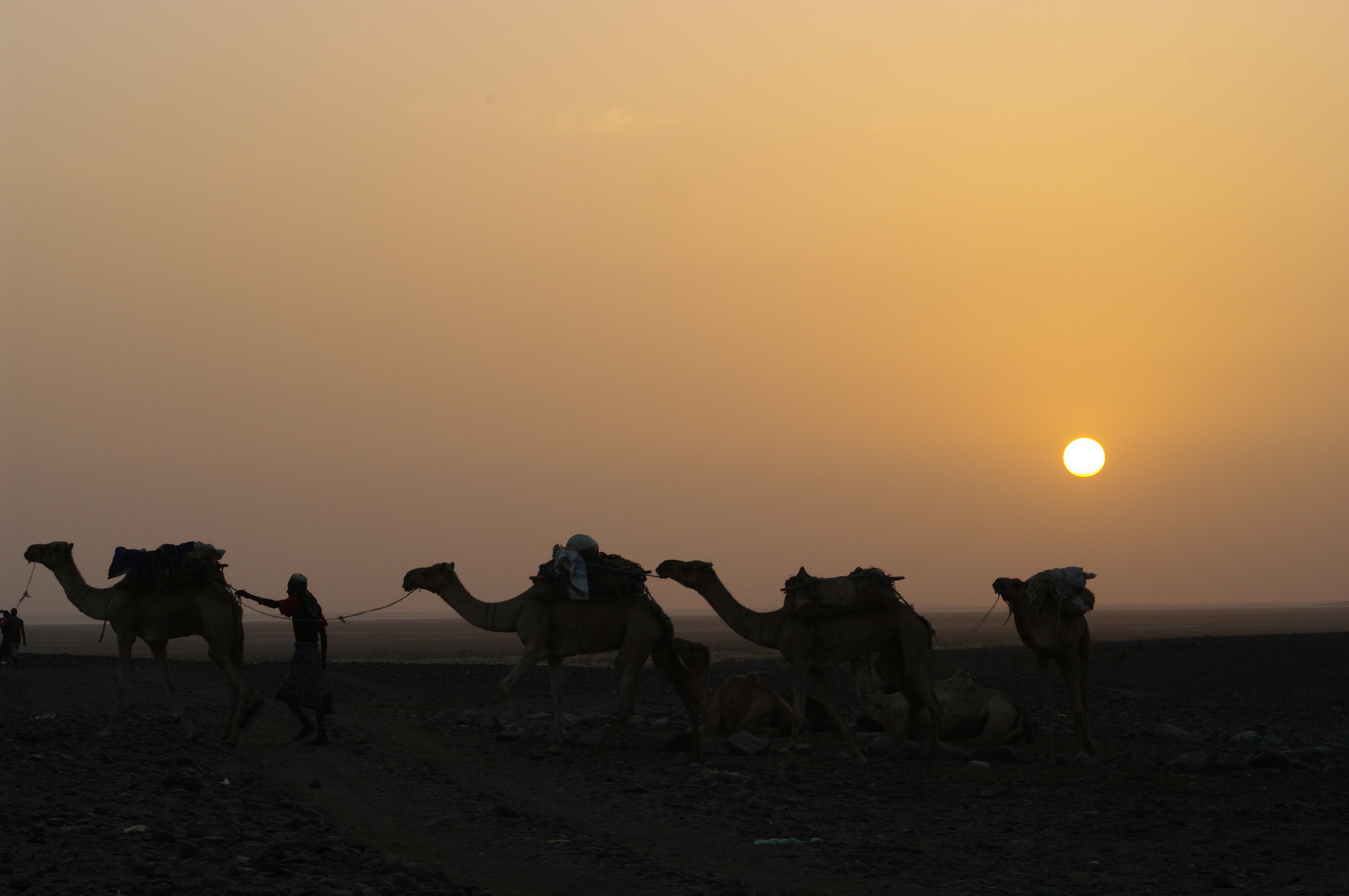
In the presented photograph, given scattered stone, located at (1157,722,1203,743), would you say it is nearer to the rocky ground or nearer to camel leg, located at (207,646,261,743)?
the rocky ground

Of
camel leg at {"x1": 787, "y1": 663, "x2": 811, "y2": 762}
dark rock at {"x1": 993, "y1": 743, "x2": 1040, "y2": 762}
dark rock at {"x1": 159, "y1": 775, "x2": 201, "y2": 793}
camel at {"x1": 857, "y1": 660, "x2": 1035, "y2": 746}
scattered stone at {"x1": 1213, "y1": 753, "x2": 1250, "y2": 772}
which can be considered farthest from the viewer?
camel at {"x1": 857, "y1": 660, "x2": 1035, "y2": 746}

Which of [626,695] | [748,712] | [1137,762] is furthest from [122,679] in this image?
[1137,762]

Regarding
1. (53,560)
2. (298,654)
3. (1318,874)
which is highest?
(53,560)

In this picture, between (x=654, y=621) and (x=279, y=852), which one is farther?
(x=654, y=621)

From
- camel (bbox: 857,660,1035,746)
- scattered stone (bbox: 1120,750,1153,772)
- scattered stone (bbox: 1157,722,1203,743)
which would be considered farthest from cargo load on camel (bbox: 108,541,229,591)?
scattered stone (bbox: 1157,722,1203,743)

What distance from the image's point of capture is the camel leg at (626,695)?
17797 millimetres

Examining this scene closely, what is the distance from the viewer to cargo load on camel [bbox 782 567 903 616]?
17.0m

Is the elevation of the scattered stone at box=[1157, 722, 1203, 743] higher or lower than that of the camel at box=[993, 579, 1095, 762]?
lower

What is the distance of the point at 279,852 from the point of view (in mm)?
9680

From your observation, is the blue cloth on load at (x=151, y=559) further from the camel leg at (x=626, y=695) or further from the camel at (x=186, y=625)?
the camel leg at (x=626, y=695)

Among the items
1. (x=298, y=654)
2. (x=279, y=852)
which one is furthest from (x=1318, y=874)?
(x=298, y=654)

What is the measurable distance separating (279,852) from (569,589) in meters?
8.73

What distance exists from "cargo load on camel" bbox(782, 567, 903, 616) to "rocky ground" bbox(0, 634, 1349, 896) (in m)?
2.05

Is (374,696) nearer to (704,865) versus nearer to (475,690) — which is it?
(475,690)
